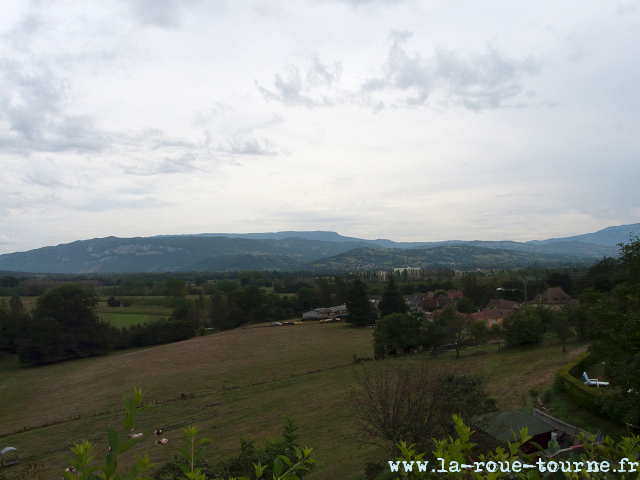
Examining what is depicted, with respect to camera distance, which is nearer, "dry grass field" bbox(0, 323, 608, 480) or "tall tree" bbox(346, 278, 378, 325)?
"dry grass field" bbox(0, 323, 608, 480)

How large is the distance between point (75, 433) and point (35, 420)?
23.8ft

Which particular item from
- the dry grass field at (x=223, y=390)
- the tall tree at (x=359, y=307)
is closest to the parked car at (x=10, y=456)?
the dry grass field at (x=223, y=390)

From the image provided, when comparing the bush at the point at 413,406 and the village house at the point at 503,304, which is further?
the village house at the point at 503,304

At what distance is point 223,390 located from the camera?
111ft

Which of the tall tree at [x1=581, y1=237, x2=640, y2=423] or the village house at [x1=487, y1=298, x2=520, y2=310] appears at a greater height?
the tall tree at [x1=581, y1=237, x2=640, y2=423]

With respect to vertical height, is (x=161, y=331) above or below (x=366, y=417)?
below

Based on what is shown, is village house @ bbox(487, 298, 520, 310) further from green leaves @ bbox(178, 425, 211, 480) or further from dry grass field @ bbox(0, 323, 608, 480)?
green leaves @ bbox(178, 425, 211, 480)

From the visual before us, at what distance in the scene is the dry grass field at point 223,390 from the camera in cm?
2127

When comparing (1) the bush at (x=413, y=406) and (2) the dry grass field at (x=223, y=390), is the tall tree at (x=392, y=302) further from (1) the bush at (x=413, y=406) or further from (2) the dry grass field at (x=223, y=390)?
(1) the bush at (x=413, y=406)

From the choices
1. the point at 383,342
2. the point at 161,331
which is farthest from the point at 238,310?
the point at 383,342

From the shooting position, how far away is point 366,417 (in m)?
14.3

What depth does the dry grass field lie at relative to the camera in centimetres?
2127

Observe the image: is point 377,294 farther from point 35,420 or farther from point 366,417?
point 366,417

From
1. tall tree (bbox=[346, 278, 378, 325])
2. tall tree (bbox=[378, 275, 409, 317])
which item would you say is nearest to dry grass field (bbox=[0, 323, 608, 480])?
tall tree (bbox=[378, 275, 409, 317])
